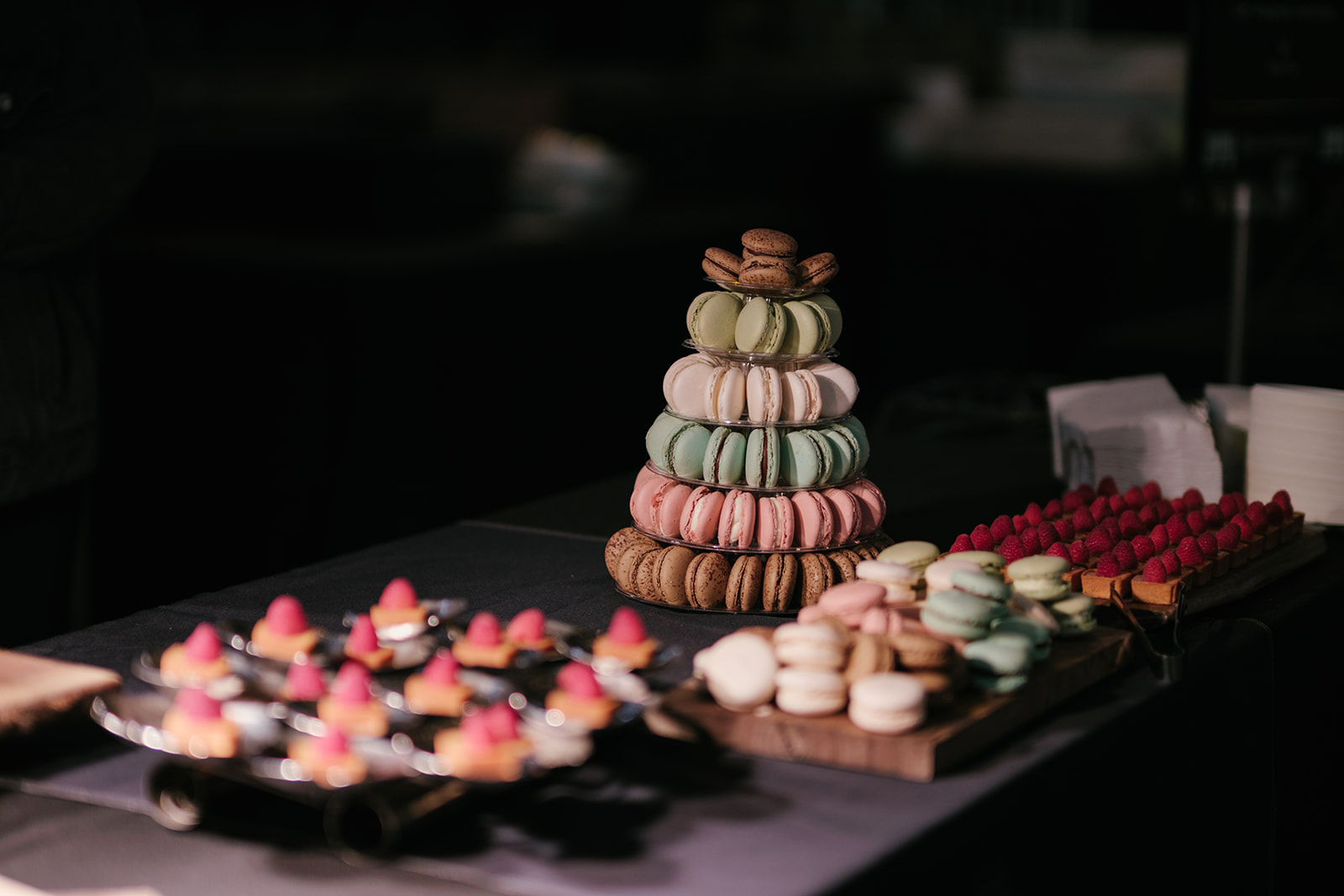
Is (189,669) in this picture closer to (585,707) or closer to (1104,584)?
(585,707)

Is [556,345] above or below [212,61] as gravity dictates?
below

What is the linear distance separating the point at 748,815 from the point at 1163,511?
2.52 ft

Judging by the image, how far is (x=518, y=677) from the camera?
0.98 metres

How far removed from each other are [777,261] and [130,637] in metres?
0.62

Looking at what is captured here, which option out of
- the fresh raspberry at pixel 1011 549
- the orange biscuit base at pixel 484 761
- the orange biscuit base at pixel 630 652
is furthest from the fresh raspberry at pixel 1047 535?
the orange biscuit base at pixel 484 761

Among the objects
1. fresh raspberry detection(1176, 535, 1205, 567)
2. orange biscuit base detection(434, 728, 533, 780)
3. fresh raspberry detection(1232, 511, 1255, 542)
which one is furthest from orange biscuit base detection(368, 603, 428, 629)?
fresh raspberry detection(1232, 511, 1255, 542)

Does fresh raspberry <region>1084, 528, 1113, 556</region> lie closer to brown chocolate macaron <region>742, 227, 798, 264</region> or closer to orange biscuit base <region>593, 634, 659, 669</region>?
brown chocolate macaron <region>742, 227, 798, 264</region>

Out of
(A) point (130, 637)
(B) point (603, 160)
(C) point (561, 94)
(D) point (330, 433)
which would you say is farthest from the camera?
(C) point (561, 94)

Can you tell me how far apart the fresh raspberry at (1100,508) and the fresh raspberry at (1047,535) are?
0.22 ft

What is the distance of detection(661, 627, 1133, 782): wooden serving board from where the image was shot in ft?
2.97

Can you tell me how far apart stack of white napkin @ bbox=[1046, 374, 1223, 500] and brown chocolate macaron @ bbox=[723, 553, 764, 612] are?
60cm

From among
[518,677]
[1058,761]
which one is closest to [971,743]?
[1058,761]

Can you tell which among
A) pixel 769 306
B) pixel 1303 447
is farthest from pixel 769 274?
pixel 1303 447

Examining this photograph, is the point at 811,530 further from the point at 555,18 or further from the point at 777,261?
the point at 555,18
